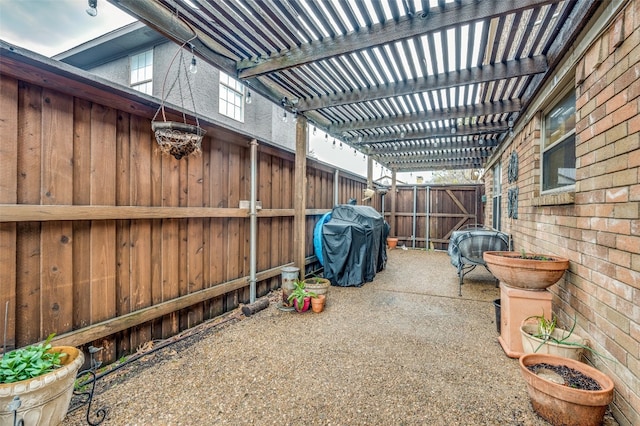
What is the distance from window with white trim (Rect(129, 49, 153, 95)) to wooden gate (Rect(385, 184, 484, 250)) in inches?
308

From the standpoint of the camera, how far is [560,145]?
111 inches

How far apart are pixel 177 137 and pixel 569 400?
3152 mm

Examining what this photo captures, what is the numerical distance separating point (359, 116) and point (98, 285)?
14.1ft

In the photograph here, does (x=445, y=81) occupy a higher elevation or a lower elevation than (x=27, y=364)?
higher

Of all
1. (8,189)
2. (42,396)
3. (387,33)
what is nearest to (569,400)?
(42,396)

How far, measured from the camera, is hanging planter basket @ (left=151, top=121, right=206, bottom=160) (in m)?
2.27

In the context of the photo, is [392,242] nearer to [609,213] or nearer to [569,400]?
[609,213]

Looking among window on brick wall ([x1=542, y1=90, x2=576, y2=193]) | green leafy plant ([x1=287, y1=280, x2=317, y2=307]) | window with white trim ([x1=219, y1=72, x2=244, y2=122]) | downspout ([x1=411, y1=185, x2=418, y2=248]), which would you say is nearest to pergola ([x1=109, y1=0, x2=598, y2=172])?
window on brick wall ([x1=542, y1=90, x2=576, y2=193])

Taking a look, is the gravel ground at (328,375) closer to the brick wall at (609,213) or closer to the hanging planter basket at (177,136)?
the brick wall at (609,213)

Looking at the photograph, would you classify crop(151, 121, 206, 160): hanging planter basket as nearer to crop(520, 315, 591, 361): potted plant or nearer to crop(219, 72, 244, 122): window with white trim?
crop(520, 315, 591, 361): potted plant

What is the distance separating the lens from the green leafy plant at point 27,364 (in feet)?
4.53

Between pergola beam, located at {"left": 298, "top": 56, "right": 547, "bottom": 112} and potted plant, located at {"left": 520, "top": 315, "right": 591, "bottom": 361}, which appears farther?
pergola beam, located at {"left": 298, "top": 56, "right": 547, "bottom": 112}

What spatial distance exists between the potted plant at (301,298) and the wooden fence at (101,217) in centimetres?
76

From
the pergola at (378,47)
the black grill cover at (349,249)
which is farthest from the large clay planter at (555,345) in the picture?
the black grill cover at (349,249)
